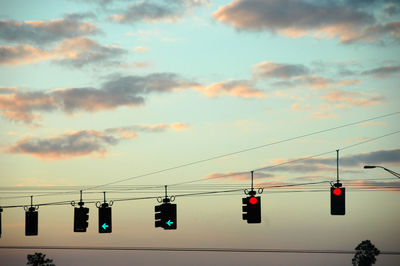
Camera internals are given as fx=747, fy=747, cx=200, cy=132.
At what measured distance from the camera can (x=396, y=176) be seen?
36.3 metres

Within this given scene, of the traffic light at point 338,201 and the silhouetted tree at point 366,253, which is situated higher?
the traffic light at point 338,201

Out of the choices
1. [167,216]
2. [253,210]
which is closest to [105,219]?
[167,216]

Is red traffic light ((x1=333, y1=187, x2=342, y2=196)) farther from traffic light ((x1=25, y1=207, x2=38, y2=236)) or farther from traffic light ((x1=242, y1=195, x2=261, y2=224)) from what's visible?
traffic light ((x1=25, y1=207, x2=38, y2=236))

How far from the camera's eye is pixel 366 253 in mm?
163250

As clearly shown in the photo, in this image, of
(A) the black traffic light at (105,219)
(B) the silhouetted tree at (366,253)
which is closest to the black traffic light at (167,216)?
(A) the black traffic light at (105,219)

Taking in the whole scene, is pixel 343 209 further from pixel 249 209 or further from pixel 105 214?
pixel 105 214

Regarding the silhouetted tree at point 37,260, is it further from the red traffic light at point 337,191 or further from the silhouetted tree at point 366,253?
the red traffic light at point 337,191

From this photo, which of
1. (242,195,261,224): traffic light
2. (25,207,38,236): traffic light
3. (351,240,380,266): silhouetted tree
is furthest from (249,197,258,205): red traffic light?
(351,240,380,266): silhouetted tree

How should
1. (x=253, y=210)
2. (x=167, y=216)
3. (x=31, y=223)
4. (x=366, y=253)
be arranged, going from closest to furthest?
(x=253, y=210), (x=167, y=216), (x=31, y=223), (x=366, y=253)

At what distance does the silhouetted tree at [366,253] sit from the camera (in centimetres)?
16212

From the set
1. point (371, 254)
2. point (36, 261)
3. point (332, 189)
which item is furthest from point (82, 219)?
point (36, 261)

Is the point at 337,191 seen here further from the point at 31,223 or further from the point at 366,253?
the point at 366,253

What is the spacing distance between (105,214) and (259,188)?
26.7 feet

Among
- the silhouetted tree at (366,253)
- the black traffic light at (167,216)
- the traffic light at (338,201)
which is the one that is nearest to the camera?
the traffic light at (338,201)
